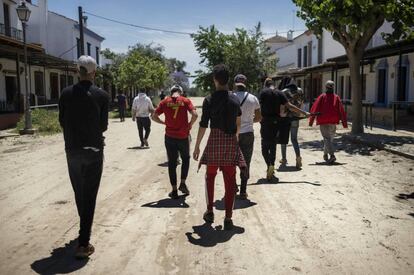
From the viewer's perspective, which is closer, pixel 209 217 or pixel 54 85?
pixel 209 217

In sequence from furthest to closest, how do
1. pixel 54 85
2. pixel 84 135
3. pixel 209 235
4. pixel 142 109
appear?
1. pixel 54 85
2. pixel 142 109
3. pixel 209 235
4. pixel 84 135

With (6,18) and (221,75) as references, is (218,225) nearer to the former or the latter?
(221,75)

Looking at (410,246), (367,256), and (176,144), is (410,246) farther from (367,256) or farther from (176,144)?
(176,144)

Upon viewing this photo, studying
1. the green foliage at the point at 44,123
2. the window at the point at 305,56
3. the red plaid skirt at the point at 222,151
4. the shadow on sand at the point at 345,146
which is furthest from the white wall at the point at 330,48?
the red plaid skirt at the point at 222,151

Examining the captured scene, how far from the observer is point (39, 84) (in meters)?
29.8

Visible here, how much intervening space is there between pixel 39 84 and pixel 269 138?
82.8ft

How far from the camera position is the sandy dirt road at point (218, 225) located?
4242mm

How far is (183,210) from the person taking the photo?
6.12 metres

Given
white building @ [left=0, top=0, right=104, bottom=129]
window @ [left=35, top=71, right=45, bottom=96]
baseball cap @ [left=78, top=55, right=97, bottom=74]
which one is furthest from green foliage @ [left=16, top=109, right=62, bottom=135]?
baseball cap @ [left=78, top=55, right=97, bottom=74]

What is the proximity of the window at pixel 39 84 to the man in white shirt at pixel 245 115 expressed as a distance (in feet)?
82.7

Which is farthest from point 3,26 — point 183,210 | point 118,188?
point 183,210

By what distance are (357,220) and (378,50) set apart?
15.6m

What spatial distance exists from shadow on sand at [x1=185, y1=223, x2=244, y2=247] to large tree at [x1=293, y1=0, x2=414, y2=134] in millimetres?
9605

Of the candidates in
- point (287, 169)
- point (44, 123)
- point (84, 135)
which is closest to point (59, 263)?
point (84, 135)
